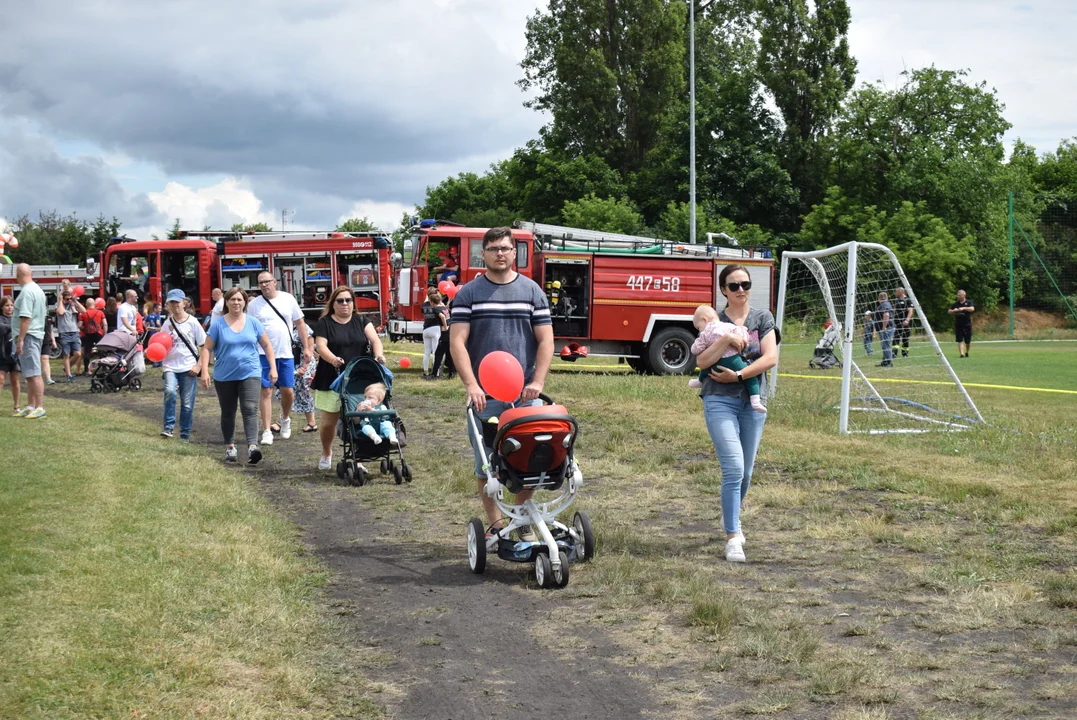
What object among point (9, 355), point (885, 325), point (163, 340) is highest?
point (885, 325)

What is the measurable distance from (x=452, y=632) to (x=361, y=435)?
15.1 ft

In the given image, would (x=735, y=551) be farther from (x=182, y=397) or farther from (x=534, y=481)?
(x=182, y=397)

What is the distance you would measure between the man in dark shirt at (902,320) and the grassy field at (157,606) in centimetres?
903

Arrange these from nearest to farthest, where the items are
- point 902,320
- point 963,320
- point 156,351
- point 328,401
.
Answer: point 328,401 → point 156,351 → point 902,320 → point 963,320

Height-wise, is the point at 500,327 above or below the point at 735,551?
above

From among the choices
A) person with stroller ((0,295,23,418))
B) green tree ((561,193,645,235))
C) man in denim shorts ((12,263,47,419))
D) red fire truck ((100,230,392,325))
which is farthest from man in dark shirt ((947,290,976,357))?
person with stroller ((0,295,23,418))

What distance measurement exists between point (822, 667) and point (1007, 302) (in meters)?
45.8

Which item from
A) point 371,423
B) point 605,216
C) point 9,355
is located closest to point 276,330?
point 371,423

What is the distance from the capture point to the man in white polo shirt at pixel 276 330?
39.1 feet

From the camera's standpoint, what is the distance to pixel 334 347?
33.7ft

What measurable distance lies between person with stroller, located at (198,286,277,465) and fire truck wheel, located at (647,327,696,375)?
12.3 metres

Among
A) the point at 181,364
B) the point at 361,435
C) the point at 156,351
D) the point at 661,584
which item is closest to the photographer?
the point at 661,584

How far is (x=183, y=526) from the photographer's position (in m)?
7.50

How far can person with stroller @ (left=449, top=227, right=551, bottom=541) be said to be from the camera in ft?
20.7
